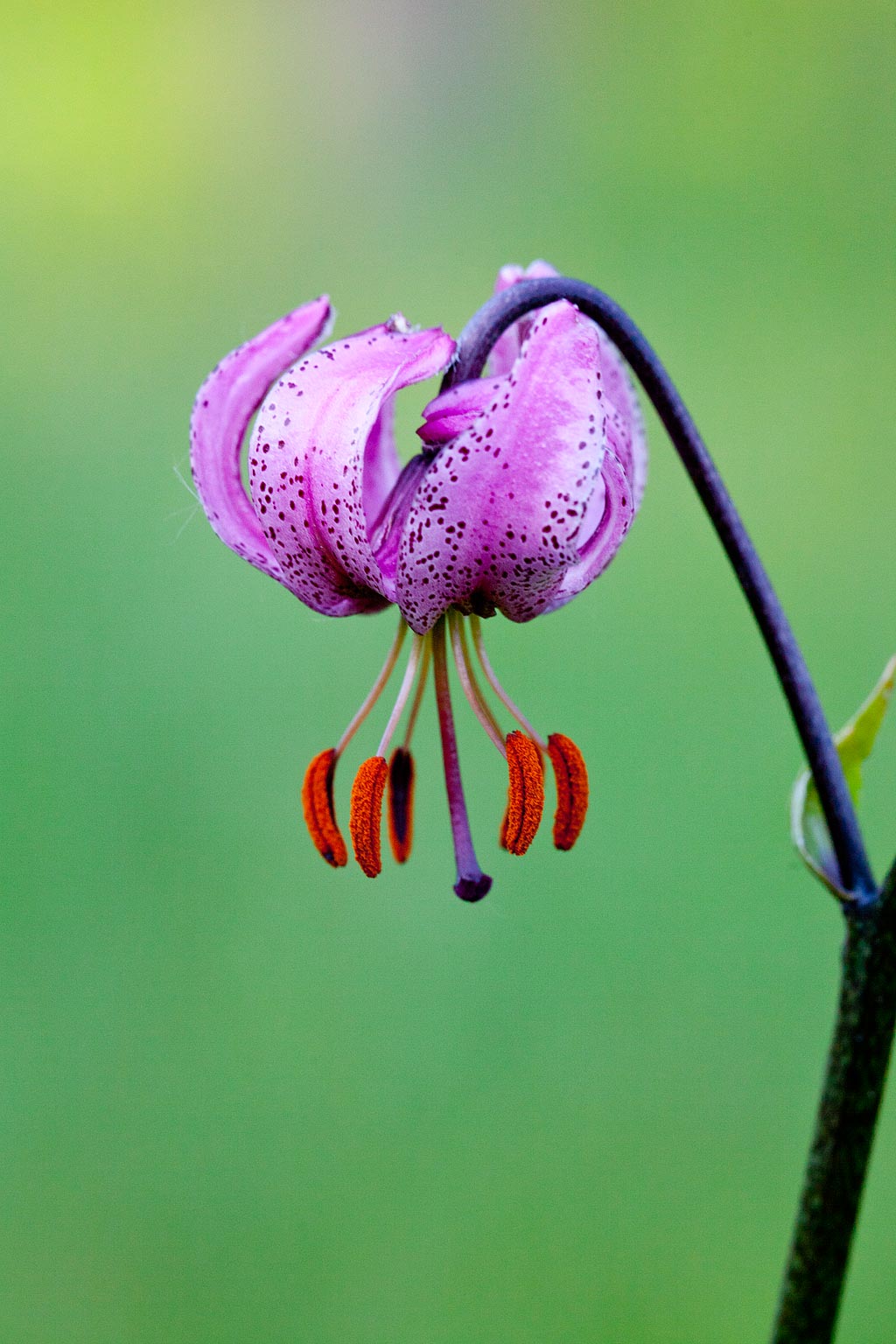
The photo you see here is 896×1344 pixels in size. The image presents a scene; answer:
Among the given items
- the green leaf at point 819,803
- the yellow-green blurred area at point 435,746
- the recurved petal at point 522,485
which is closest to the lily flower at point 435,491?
the recurved petal at point 522,485

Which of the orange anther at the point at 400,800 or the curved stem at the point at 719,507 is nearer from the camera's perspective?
the curved stem at the point at 719,507

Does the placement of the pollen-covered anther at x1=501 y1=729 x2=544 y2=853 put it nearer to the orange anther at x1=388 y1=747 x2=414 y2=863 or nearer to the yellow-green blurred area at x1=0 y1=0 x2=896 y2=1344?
the orange anther at x1=388 y1=747 x2=414 y2=863

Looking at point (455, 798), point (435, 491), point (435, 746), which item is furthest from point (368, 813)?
point (435, 746)

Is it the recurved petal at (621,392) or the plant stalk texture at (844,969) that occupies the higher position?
the recurved petal at (621,392)

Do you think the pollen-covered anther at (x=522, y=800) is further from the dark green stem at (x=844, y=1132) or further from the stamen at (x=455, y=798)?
the dark green stem at (x=844, y=1132)

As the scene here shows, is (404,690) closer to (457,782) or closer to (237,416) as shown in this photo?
(457,782)

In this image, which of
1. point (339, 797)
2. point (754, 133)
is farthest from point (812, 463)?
point (339, 797)

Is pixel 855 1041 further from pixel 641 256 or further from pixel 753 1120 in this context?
pixel 641 256
